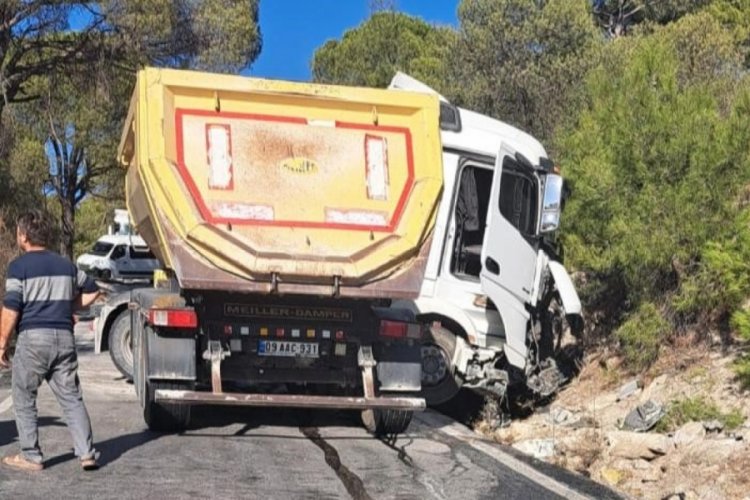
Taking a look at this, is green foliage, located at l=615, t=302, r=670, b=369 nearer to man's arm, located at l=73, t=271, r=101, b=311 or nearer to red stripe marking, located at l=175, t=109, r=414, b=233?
red stripe marking, located at l=175, t=109, r=414, b=233

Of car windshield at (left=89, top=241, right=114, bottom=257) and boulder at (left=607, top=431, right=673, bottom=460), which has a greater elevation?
car windshield at (left=89, top=241, right=114, bottom=257)

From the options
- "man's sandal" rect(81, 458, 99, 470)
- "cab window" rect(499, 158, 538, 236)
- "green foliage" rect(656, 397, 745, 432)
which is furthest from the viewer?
"cab window" rect(499, 158, 538, 236)

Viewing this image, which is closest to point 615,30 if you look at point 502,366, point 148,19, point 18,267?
point 148,19

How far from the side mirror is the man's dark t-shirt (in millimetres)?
5544

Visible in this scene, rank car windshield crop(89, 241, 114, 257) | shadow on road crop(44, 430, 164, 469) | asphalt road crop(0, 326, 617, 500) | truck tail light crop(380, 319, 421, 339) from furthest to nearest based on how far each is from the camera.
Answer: car windshield crop(89, 241, 114, 257)
truck tail light crop(380, 319, 421, 339)
shadow on road crop(44, 430, 164, 469)
asphalt road crop(0, 326, 617, 500)

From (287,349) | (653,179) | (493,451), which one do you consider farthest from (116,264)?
(493,451)

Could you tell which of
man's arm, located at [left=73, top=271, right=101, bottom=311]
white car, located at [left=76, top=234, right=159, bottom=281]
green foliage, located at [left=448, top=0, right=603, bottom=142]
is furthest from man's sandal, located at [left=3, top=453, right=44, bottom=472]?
white car, located at [left=76, top=234, right=159, bottom=281]

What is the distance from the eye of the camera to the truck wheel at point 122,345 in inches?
439

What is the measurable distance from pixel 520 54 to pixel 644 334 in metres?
14.5

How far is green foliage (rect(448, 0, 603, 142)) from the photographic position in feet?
73.1

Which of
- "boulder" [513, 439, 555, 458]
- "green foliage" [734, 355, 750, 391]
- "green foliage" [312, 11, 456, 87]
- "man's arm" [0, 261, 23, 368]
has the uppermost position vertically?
"green foliage" [312, 11, 456, 87]

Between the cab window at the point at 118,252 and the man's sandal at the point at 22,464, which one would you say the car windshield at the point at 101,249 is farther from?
the man's sandal at the point at 22,464

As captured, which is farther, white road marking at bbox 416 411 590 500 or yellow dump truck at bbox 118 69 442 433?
yellow dump truck at bbox 118 69 442 433

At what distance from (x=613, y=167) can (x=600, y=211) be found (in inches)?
21.1
